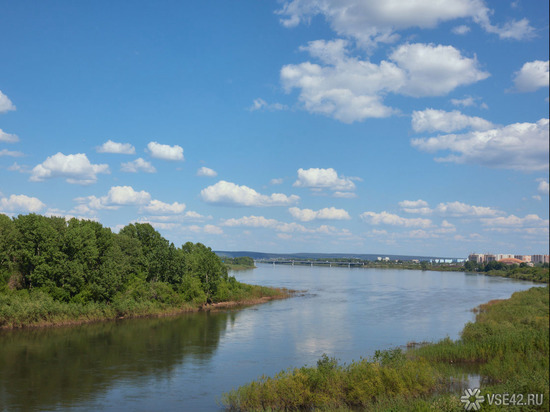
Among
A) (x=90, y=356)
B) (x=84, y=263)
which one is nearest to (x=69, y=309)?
(x=84, y=263)

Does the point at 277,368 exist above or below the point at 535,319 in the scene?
below

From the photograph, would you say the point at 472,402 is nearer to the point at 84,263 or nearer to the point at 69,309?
the point at 69,309

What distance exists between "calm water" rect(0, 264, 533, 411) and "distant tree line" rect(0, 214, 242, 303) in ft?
19.0

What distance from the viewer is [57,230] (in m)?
61.4

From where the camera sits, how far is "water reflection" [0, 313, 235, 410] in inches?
1196

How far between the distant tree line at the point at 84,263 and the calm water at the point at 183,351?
5.79 metres

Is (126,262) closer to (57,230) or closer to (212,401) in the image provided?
(57,230)

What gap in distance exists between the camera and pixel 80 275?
57812mm

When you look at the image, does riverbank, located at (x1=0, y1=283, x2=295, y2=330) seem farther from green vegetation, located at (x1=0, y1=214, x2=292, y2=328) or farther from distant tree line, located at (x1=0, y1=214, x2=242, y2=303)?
distant tree line, located at (x1=0, y1=214, x2=242, y2=303)

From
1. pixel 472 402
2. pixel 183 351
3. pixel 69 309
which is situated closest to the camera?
pixel 472 402

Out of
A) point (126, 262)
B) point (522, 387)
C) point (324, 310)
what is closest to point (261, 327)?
point (324, 310)

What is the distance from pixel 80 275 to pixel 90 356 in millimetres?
19736

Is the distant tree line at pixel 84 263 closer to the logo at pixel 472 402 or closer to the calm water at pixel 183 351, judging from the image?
the calm water at pixel 183 351

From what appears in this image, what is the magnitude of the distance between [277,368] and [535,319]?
2414cm
